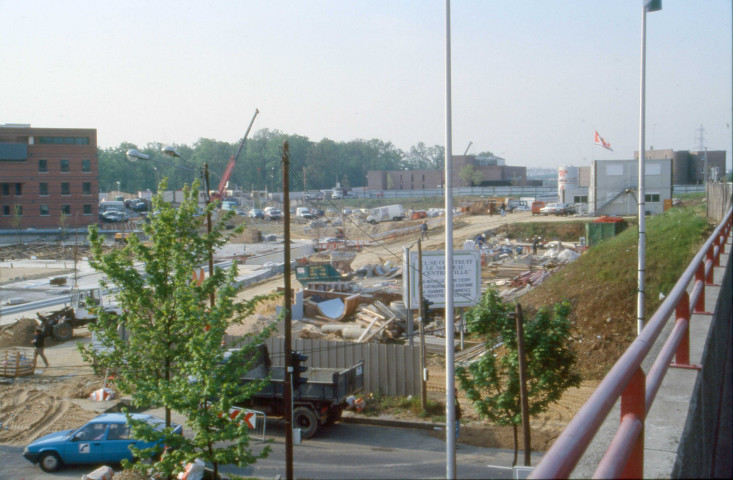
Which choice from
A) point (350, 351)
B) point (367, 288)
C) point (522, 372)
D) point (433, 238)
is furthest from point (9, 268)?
point (522, 372)

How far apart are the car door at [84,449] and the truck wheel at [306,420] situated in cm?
433

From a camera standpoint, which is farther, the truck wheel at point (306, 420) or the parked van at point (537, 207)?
the parked van at point (537, 207)

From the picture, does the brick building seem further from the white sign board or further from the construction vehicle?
the white sign board

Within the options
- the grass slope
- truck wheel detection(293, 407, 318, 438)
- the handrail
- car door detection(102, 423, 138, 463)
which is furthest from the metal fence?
the handrail

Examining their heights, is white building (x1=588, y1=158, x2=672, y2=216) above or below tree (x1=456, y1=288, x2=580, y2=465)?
above

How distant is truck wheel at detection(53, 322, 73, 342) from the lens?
83.3 ft

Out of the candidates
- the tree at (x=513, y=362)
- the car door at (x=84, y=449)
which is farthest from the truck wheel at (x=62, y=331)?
the tree at (x=513, y=362)

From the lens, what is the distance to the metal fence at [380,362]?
1878cm

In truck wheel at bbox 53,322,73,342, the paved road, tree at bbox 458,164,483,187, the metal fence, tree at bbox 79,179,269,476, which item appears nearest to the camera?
tree at bbox 79,179,269,476

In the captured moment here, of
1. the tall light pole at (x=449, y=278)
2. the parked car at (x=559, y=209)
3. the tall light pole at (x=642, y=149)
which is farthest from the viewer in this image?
the parked car at (x=559, y=209)

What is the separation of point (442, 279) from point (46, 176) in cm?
3129

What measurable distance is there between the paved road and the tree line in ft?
141

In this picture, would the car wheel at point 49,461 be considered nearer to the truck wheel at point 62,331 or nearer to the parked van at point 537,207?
the truck wheel at point 62,331

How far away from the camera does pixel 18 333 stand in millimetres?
26281
